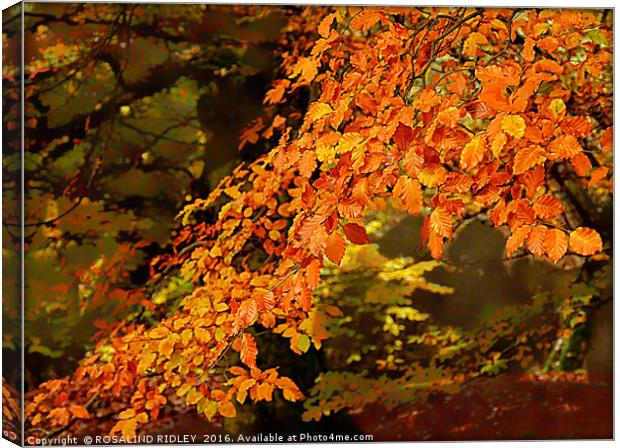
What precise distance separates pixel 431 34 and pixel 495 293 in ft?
3.50

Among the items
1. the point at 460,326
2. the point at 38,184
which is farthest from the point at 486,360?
the point at 38,184

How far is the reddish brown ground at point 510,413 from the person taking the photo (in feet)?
11.4

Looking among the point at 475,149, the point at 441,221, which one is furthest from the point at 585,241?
the point at 441,221

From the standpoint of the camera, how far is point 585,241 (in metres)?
3.26

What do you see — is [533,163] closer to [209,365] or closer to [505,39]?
[505,39]

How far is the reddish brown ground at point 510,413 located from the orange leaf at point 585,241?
0.54 meters

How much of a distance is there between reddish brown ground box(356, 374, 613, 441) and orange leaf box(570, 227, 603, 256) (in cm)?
54

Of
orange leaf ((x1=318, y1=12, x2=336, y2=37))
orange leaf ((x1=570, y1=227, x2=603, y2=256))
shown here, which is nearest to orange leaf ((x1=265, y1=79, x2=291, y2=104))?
orange leaf ((x1=318, y1=12, x2=336, y2=37))

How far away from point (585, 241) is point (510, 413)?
785 millimetres

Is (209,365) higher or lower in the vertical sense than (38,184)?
lower

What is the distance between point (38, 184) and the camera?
336cm

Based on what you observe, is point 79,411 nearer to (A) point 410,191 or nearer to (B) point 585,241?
(A) point 410,191

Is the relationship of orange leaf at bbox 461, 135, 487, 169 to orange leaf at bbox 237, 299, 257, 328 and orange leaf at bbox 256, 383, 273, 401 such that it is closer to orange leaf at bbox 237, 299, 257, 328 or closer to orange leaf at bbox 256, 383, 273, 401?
orange leaf at bbox 237, 299, 257, 328

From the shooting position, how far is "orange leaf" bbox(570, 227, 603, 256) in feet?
10.7
